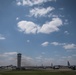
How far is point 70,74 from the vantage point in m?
83.4
